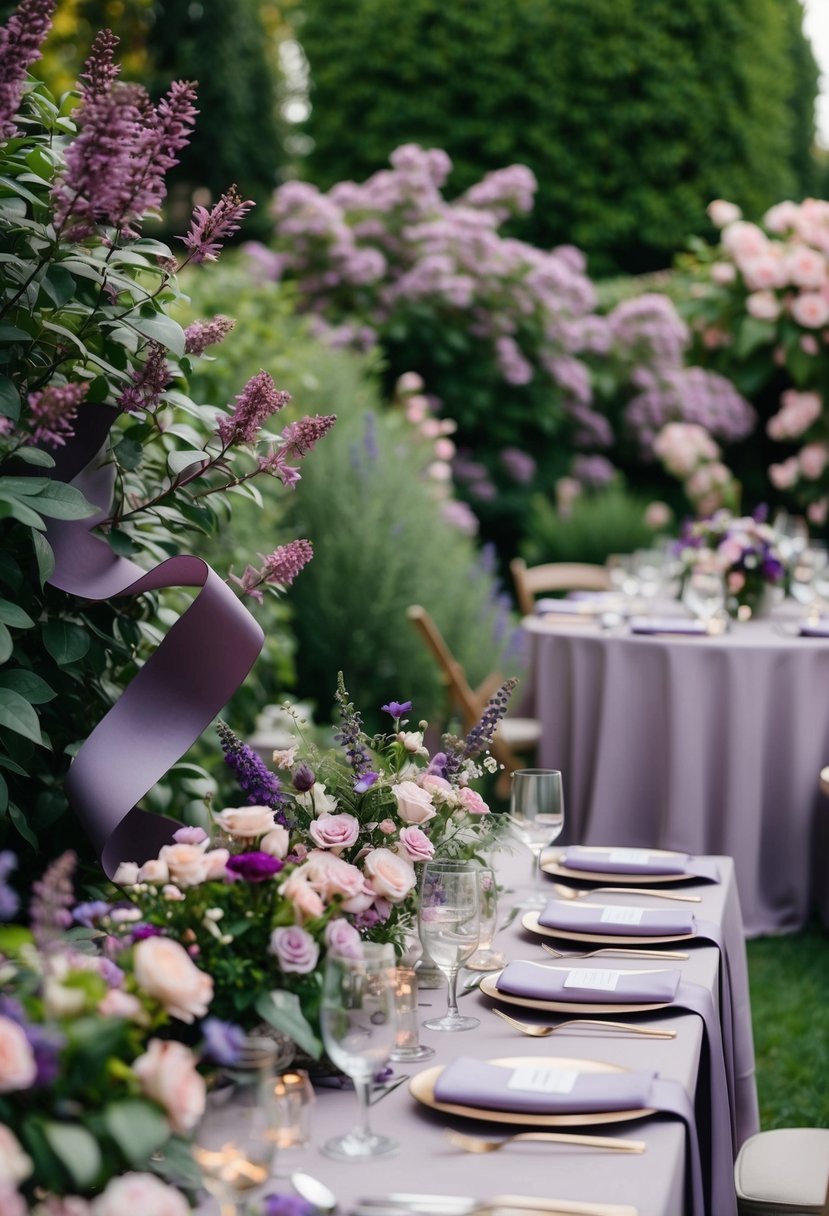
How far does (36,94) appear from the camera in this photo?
1896mm

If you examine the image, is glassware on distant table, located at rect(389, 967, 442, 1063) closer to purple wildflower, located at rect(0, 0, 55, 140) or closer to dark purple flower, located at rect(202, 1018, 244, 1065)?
dark purple flower, located at rect(202, 1018, 244, 1065)

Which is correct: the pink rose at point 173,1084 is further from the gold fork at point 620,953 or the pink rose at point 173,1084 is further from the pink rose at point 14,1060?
the gold fork at point 620,953

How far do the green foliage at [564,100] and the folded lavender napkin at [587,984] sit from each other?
541 inches

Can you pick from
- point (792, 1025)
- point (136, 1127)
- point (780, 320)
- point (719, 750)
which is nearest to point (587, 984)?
point (136, 1127)

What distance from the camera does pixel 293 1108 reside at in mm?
1143

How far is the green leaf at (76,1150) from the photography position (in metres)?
0.92

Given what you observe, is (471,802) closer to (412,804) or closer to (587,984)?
(412,804)

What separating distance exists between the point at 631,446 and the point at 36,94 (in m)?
9.58

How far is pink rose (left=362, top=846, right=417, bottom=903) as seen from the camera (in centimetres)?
152

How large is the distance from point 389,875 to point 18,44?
0.98 metres

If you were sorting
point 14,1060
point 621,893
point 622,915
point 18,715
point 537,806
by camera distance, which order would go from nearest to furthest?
point 14,1060 → point 18,715 → point 622,915 → point 537,806 → point 621,893

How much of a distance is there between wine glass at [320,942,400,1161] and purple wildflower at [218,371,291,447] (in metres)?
0.81

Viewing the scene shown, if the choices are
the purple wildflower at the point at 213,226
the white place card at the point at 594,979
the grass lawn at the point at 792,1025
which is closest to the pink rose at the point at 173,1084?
the white place card at the point at 594,979

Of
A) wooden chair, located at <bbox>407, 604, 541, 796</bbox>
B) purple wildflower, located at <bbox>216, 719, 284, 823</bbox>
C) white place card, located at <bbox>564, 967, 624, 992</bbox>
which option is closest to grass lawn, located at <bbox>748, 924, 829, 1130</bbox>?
wooden chair, located at <bbox>407, 604, 541, 796</bbox>
